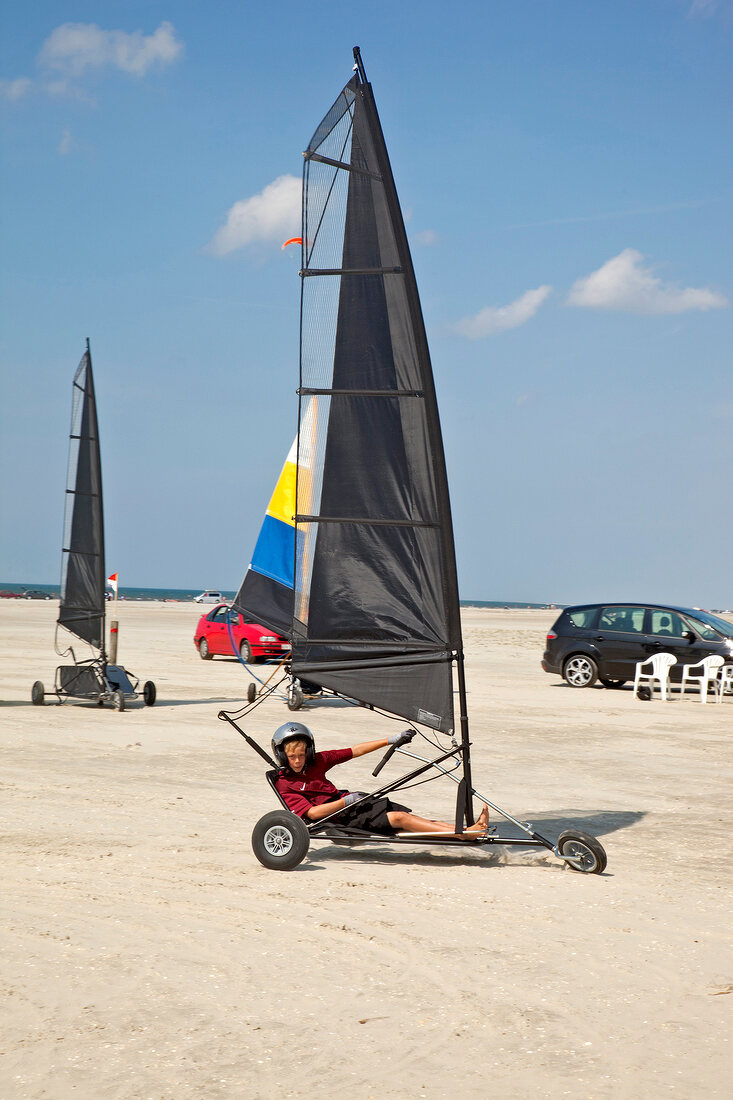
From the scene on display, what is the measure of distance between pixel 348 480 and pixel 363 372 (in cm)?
76

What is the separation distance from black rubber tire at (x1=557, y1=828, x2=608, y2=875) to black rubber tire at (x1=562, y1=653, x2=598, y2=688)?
577 inches

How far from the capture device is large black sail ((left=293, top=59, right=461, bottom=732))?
7359mm

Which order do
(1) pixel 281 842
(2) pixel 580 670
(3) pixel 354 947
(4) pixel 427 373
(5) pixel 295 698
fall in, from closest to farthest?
(3) pixel 354 947 → (1) pixel 281 842 → (4) pixel 427 373 → (5) pixel 295 698 → (2) pixel 580 670

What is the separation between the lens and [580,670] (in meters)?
21.3

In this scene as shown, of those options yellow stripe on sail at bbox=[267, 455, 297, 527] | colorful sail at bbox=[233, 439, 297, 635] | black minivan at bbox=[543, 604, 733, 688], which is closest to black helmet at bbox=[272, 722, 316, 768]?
colorful sail at bbox=[233, 439, 297, 635]

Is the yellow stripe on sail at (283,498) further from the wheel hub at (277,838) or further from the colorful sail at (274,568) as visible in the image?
the wheel hub at (277,838)

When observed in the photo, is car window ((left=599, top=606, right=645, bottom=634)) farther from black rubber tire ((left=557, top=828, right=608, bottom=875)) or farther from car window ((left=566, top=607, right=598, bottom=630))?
black rubber tire ((left=557, top=828, right=608, bottom=875))

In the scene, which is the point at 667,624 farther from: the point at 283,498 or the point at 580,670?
the point at 283,498

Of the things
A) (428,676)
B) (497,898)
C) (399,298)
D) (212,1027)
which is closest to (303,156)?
(399,298)

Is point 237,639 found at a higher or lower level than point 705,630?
lower

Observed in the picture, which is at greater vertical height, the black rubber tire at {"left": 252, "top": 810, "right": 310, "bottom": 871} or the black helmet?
the black helmet

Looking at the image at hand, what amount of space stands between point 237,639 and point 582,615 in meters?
8.81

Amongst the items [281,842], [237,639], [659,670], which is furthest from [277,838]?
[237,639]

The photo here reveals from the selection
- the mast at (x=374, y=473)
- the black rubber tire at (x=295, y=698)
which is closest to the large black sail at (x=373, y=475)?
the mast at (x=374, y=473)
